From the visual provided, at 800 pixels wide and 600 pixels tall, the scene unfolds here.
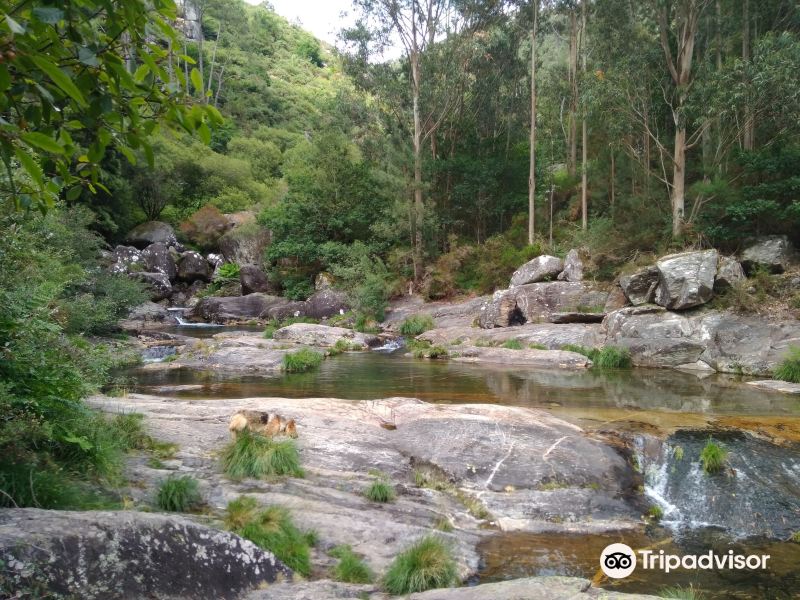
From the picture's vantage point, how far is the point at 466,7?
32.1m

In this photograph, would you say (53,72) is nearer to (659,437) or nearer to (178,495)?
(178,495)

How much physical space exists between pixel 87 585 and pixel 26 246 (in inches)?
275

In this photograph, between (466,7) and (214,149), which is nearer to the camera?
(466,7)

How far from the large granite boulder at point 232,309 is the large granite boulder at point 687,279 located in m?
20.3

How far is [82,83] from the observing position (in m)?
2.21

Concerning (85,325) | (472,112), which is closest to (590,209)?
(472,112)

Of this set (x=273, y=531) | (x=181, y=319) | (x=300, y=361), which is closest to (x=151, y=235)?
(x=181, y=319)

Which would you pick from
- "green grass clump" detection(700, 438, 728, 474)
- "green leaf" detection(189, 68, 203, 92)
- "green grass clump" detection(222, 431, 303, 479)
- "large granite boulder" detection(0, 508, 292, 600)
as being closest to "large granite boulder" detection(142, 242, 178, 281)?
"green grass clump" detection(222, 431, 303, 479)

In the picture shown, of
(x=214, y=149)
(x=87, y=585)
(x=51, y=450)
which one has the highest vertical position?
(x=214, y=149)

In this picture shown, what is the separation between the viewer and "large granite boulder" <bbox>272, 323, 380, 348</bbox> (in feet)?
70.7

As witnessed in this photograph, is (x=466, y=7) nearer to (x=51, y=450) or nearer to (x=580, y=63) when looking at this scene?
(x=580, y=63)

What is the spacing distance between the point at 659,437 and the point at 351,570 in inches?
244

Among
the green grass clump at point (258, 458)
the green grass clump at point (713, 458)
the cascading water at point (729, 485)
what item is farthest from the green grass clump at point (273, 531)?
the green grass clump at point (713, 458)

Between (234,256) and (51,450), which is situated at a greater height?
(234,256)
